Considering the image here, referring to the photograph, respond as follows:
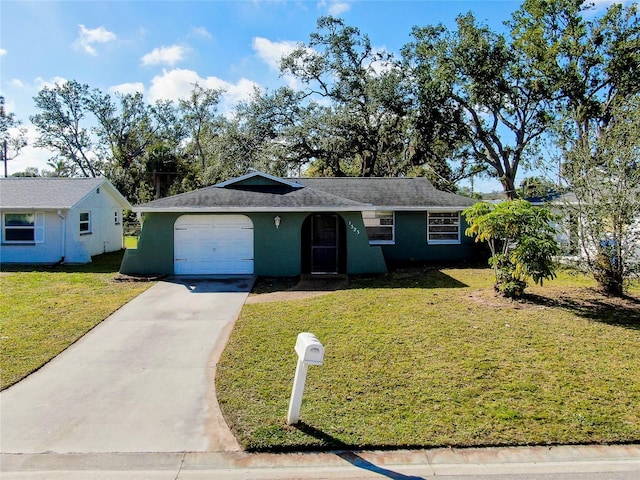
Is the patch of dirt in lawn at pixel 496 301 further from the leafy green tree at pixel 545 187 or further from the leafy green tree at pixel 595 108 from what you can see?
the leafy green tree at pixel 545 187

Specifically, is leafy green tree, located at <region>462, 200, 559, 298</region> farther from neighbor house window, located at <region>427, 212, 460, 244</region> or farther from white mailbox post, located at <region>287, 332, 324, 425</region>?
neighbor house window, located at <region>427, 212, 460, 244</region>

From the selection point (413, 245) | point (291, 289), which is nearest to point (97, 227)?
point (291, 289)

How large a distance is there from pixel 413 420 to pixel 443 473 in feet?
2.70

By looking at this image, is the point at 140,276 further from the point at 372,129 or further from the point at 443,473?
the point at 372,129

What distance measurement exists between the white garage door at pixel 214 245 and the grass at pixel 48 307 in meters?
1.89

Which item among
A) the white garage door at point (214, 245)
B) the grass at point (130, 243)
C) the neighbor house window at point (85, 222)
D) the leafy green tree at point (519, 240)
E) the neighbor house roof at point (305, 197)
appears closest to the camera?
the leafy green tree at point (519, 240)

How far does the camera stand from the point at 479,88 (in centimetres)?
2555

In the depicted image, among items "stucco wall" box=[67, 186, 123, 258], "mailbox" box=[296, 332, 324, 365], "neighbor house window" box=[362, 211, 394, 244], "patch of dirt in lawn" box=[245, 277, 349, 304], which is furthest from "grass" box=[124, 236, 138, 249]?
"mailbox" box=[296, 332, 324, 365]

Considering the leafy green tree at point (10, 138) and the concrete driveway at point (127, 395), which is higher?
the leafy green tree at point (10, 138)

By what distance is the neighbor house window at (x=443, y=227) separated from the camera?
1775cm

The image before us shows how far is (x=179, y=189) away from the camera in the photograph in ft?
121

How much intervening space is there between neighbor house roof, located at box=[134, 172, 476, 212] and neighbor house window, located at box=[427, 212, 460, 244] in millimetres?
640

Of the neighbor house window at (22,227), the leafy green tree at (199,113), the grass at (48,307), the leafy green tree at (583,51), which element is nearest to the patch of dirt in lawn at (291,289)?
the grass at (48,307)

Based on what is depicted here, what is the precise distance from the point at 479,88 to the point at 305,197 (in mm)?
17005
